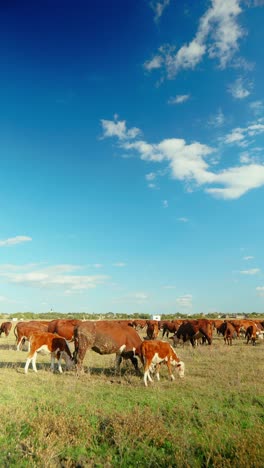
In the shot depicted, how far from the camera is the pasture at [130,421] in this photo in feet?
21.2

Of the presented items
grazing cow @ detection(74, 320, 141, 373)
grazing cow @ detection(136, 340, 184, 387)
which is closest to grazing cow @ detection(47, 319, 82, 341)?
grazing cow @ detection(74, 320, 141, 373)

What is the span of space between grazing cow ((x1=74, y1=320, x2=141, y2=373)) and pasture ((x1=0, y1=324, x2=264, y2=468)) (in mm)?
994

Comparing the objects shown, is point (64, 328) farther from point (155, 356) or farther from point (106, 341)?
point (155, 356)

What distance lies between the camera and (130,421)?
308 inches

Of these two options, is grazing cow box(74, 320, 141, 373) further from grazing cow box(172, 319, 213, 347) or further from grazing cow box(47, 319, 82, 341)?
grazing cow box(172, 319, 213, 347)

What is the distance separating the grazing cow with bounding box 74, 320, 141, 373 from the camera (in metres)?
14.1

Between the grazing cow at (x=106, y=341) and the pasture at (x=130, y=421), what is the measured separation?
0.99m

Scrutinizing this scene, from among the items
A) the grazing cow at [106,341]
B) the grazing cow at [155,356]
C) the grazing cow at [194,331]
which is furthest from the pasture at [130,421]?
the grazing cow at [194,331]

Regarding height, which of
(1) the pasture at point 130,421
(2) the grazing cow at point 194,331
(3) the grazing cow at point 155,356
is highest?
(2) the grazing cow at point 194,331

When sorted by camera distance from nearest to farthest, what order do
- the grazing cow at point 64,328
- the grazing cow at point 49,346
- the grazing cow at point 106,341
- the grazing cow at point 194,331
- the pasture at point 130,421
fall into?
the pasture at point 130,421, the grazing cow at point 106,341, the grazing cow at point 49,346, the grazing cow at point 64,328, the grazing cow at point 194,331

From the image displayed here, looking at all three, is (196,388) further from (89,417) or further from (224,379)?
(89,417)

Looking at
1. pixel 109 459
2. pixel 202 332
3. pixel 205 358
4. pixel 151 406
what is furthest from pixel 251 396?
pixel 202 332

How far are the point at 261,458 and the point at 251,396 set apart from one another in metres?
4.60

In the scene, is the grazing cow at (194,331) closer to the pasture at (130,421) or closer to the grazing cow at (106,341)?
the pasture at (130,421)
